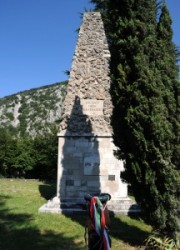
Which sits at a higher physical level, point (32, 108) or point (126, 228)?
point (32, 108)

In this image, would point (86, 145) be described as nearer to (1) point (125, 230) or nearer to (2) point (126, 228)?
(2) point (126, 228)

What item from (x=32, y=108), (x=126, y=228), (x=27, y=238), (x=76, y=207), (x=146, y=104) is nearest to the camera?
(x=146, y=104)

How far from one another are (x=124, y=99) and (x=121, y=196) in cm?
514

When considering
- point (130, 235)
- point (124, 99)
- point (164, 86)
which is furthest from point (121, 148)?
point (130, 235)

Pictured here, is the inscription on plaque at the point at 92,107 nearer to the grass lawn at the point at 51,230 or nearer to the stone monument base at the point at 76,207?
the stone monument base at the point at 76,207

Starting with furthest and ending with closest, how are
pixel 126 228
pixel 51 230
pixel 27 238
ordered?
1. pixel 126 228
2. pixel 51 230
3. pixel 27 238

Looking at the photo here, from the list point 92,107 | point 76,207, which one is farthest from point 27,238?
point 92,107

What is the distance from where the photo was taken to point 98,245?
6.20m

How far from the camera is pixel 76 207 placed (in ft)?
38.1

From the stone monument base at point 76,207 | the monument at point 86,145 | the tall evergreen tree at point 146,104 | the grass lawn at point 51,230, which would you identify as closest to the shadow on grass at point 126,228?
the grass lawn at point 51,230

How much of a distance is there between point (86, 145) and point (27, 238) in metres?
4.38

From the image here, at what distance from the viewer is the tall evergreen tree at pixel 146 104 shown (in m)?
7.37

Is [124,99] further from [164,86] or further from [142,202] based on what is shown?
[142,202]

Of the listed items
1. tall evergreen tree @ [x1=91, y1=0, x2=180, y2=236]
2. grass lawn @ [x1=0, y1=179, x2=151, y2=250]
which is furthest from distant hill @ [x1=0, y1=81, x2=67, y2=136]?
tall evergreen tree @ [x1=91, y1=0, x2=180, y2=236]
